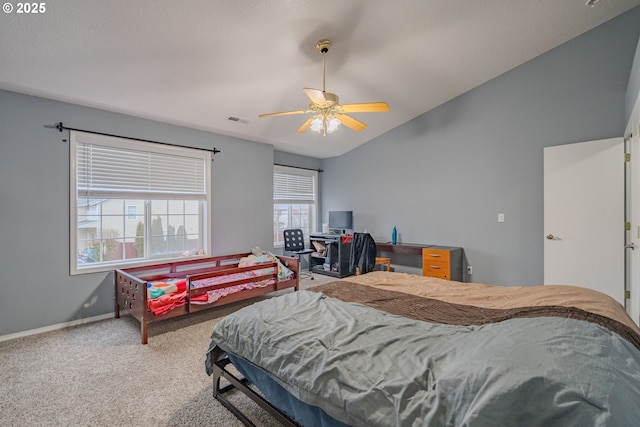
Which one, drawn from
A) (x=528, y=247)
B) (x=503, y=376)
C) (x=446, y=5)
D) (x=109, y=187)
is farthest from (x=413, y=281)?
(x=109, y=187)

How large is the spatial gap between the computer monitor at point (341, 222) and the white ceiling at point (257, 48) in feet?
7.98

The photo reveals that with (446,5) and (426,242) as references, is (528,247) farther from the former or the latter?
(446,5)

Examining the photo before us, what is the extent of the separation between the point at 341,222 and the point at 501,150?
2973mm

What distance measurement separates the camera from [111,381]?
2164 millimetres

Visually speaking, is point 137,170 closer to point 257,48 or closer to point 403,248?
point 257,48

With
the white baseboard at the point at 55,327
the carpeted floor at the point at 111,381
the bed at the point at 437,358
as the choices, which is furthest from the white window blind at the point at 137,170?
the bed at the point at 437,358

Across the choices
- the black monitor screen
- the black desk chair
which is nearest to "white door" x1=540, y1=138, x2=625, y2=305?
the black monitor screen

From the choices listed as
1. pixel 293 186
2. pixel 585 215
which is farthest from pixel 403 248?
pixel 293 186

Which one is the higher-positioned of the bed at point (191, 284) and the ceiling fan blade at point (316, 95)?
the ceiling fan blade at point (316, 95)

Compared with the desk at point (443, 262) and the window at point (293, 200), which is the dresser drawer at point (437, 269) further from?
the window at point (293, 200)

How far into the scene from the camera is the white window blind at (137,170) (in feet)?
11.0

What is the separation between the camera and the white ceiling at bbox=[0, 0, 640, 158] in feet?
7.41

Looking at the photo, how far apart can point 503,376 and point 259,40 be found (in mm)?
2909

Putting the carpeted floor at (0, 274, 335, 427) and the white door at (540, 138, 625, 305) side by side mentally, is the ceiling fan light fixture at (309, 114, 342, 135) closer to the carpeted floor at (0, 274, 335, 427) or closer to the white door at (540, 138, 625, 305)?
the carpeted floor at (0, 274, 335, 427)
